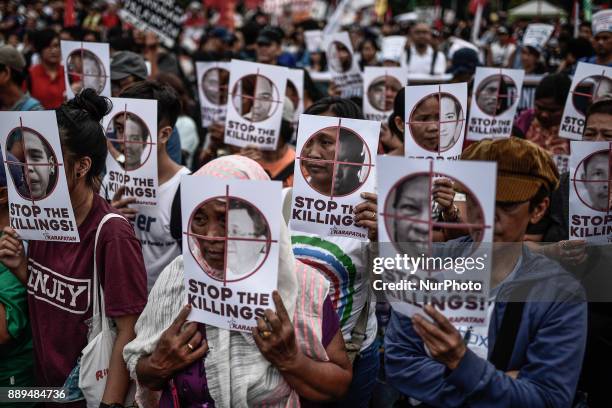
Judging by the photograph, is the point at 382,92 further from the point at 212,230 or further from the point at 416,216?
the point at 416,216

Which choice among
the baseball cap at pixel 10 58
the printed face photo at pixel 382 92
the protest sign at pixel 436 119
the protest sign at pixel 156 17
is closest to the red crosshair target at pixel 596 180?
the protest sign at pixel 436 119

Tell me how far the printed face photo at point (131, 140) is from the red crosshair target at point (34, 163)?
3.72 feet

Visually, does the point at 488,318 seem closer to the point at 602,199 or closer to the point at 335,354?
the point at 335,354

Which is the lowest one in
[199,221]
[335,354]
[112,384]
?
[112,384]

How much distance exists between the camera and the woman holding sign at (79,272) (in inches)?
106

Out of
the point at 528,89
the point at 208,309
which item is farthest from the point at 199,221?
the point at 528,89

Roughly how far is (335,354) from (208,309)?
46 centimetres

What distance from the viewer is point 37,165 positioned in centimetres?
287

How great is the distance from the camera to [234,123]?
17.1ft

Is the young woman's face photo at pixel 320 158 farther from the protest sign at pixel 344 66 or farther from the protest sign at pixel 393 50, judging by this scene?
the protest sign at pixel 393 50

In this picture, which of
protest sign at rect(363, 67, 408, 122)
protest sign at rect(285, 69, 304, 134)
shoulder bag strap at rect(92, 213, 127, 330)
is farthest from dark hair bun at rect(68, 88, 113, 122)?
protest sign at rect(363, 67, 408, 122)

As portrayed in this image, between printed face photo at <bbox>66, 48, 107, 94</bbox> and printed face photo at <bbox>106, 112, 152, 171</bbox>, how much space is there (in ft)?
4.99

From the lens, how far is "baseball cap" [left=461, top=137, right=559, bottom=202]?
231 cm

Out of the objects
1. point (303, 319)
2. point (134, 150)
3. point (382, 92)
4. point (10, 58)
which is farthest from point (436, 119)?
point (10, 58)
